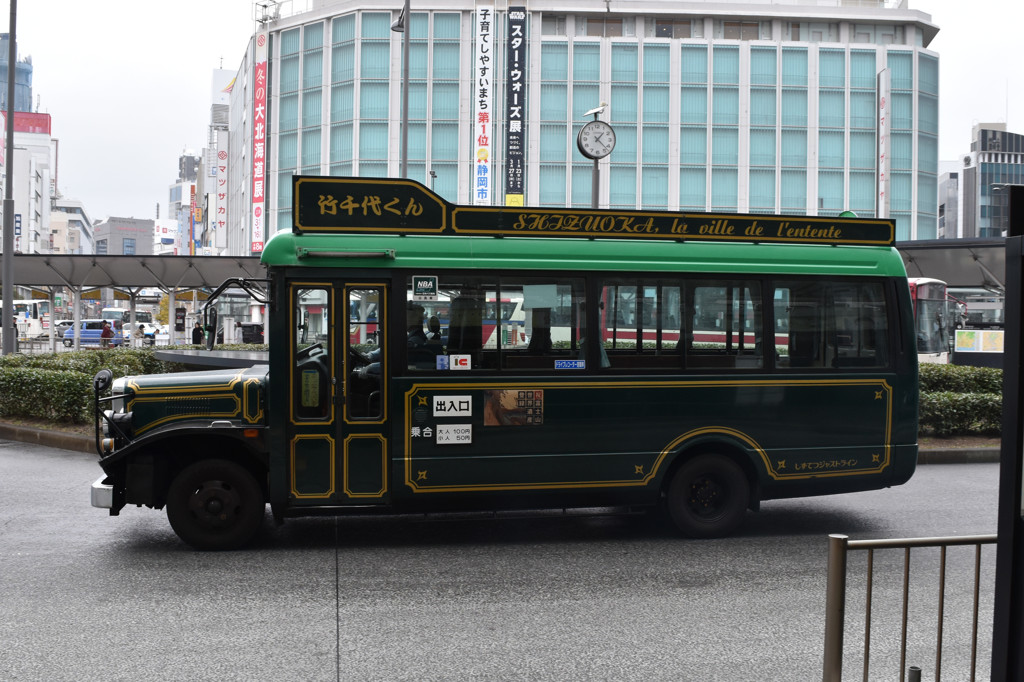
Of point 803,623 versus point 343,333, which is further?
point 343,333

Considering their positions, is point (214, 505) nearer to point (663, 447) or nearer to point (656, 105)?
point (663, 447)

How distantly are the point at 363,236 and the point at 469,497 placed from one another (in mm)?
2428

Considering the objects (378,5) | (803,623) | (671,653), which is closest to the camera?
(671,653)

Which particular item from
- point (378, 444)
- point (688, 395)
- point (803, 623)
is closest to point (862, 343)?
point (688, 395)

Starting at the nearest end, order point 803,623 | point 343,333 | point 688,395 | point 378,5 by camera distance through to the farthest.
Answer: point 803,623 < point 343,333 < point 688,395 < point 378,5

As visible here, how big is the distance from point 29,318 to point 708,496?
78407 mm

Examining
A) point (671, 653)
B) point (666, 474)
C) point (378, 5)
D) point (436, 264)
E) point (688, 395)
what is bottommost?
point (671, 653)

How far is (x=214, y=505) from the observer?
7.50 meters

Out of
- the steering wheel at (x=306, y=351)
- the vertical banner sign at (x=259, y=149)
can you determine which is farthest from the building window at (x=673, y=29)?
the steering wheel at (x=306, y=351)

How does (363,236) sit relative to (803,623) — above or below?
above

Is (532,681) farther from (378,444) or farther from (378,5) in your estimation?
(378,5)

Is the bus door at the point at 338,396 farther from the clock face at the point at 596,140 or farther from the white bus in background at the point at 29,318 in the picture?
the white bus in background at the point at 29,318

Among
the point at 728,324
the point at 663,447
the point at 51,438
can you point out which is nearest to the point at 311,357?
the point at 663,447

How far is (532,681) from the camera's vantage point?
4.83m
